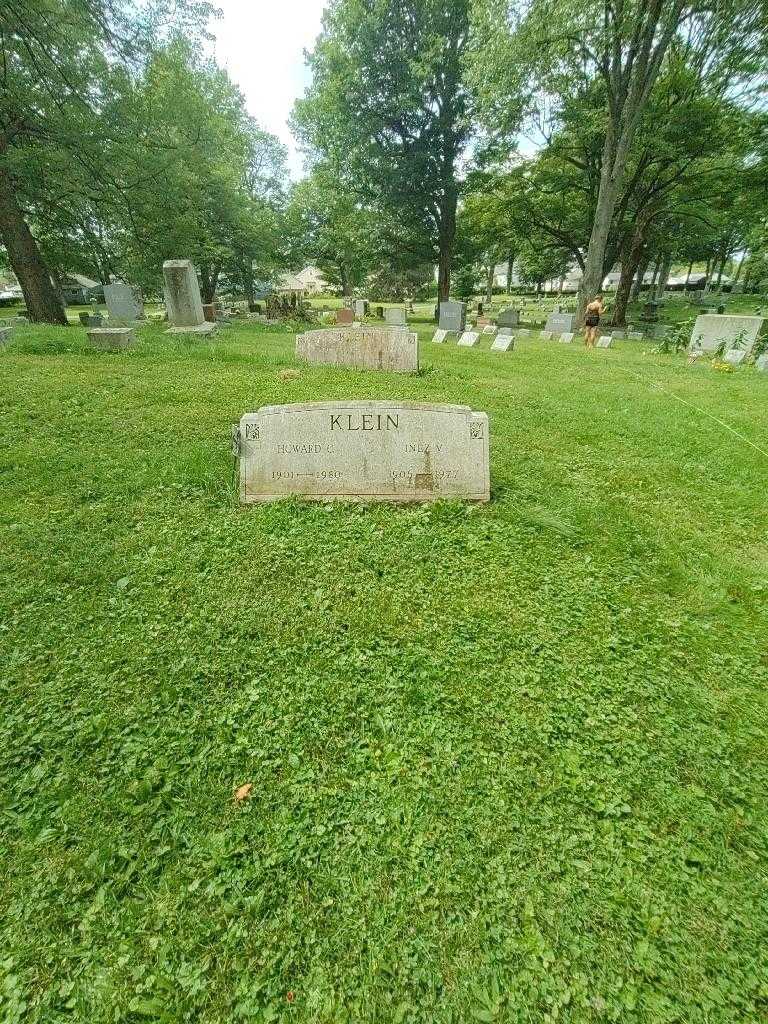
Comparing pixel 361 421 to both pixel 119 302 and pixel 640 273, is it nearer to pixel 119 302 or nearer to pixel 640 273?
pixel 119 302

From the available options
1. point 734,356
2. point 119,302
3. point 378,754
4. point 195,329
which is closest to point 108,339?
point 195,329

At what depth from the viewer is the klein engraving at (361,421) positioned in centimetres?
416

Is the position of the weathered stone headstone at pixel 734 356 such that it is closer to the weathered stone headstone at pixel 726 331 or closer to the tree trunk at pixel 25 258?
the weathered stone headstone at pixel 726 331

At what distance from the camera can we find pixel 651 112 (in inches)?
756

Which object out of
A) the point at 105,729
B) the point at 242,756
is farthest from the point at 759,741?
the point at 105,729

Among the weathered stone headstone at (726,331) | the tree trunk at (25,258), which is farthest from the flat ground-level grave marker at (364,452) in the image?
the tree trunk at (25,258)

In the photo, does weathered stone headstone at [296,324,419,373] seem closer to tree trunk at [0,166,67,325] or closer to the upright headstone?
the upright headstone

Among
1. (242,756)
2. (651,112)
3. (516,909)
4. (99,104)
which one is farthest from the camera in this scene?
(651,112)

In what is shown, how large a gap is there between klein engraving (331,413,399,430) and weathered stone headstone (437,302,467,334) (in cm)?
1697

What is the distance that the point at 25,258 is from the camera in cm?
1298

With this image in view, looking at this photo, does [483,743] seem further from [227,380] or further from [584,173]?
[584,173]

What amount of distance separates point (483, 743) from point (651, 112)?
26934mm

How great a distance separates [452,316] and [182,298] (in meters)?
11.1

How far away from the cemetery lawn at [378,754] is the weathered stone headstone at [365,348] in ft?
20.6
